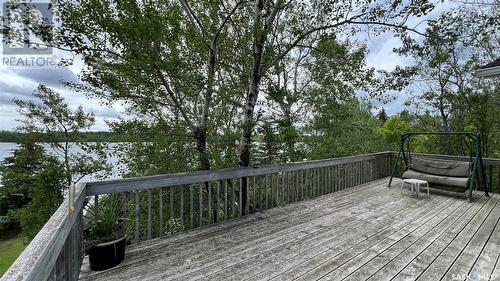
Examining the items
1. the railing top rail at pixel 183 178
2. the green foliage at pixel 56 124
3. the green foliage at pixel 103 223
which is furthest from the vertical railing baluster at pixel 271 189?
the green foliage at pixel 56 124

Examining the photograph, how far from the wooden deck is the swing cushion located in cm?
71

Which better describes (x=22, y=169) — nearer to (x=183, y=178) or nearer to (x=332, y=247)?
(x=183, y=178)

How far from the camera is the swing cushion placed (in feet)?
15.2

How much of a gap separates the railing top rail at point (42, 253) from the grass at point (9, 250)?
17.0m

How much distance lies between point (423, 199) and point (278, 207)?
2.99m

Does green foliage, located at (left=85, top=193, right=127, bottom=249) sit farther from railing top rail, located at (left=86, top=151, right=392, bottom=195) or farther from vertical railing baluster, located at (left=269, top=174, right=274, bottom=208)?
vertical railing baluster, located at (left=269, top=174, right=274, bottom=208)

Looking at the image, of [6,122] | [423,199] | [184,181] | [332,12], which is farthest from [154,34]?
[6,122]

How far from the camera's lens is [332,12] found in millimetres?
4145

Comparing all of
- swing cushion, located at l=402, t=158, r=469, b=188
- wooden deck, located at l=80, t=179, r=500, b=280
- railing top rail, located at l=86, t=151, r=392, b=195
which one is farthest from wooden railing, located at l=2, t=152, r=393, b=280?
swing cushion, located at l=402, t=158, r=469, b=188

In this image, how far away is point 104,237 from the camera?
230 centimetres

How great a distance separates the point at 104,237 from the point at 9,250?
21338 mm

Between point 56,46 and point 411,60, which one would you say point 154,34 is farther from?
point 411,60

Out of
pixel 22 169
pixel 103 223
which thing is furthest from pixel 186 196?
pixel 22 169

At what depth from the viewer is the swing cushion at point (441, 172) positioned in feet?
15.2
